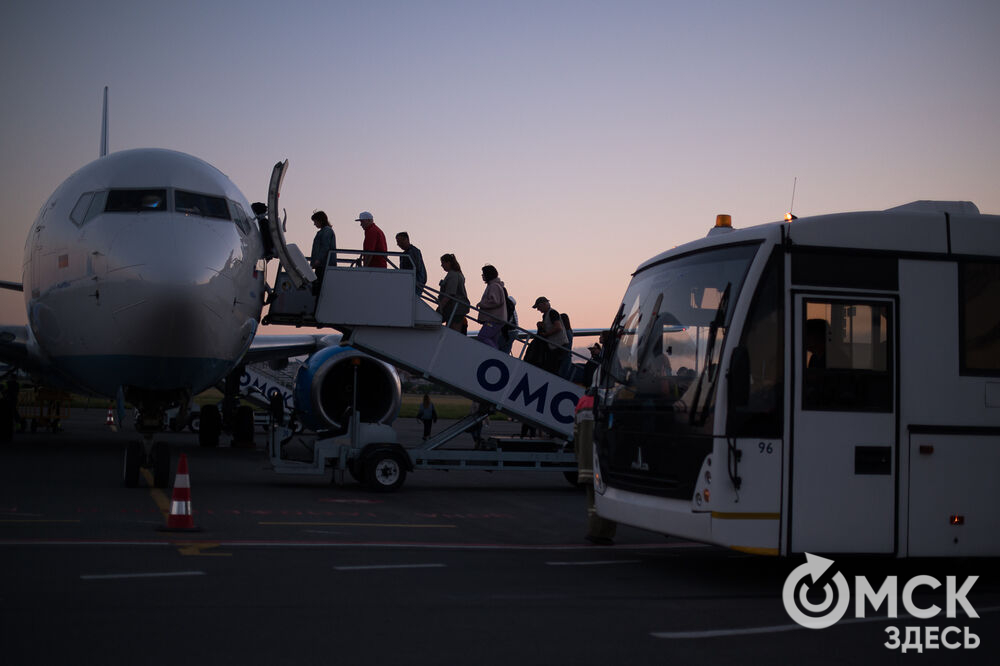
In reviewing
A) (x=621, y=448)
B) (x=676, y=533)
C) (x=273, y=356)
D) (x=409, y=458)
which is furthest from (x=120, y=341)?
(x=273, y=356)

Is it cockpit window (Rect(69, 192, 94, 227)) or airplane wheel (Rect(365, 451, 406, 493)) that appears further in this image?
airplane wheel (Rect(365, 451, 406, 493))

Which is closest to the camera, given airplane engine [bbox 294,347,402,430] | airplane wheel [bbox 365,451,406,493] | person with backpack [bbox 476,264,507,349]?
airplane wheel [bbox 365,451,406,493]

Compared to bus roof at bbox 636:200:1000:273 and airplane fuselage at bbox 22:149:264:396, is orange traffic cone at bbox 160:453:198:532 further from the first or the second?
bus roof at bbox 636:200:1000:273

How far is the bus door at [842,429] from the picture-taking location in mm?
7031

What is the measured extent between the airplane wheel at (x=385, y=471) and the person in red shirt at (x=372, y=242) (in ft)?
8.47

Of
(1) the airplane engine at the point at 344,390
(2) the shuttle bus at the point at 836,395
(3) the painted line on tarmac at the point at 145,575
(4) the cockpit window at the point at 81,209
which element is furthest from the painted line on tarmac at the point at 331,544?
(1) the airplane engine at the point at 344,390

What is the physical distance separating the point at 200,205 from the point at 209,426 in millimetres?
11254

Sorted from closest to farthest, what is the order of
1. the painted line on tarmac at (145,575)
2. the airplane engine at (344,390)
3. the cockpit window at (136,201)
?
the painted line on tarmac at (145,575)
the cockpit window at (136,201)
the airplane engine at (344,390)

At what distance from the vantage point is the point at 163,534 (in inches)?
348

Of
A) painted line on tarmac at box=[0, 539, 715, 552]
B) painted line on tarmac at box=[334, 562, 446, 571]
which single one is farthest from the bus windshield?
painted line on tarmac at box=[334, 562, 446, 571]

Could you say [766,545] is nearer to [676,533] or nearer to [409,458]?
[676,533]

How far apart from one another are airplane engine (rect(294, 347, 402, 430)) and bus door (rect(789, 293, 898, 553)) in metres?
10.3

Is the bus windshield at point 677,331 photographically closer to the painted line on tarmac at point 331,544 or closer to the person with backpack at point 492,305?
the painted line on tarmac at point 331,544

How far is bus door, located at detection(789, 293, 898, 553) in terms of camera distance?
23.1 feet
